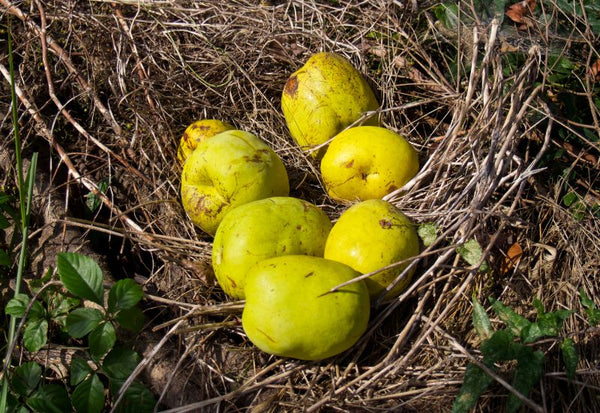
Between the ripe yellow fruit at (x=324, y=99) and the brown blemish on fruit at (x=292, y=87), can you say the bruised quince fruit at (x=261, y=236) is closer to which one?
the ripe yellow fruit at (x=324, y=99)

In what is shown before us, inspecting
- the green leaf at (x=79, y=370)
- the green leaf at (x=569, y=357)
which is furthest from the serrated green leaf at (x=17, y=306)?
the green leaf at (x=569, y=357)

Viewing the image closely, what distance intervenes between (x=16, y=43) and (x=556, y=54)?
122 inches

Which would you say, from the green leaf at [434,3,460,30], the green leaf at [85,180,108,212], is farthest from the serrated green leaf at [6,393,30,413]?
the green leaf at [434,3,460,30]

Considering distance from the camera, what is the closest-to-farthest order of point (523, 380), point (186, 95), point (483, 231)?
1. point (523, 380)
2. point (483, 231)
3. point (186, 95)

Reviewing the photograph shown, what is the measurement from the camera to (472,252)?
220 cm

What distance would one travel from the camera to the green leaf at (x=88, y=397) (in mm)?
1932

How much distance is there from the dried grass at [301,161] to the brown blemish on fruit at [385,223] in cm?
20

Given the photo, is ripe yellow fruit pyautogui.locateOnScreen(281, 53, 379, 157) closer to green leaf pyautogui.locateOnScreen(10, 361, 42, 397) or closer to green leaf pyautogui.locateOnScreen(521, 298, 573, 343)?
green leaf pyautogui.locateOnScreen(521, 298, 573, 343)

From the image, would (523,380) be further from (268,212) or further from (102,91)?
(102,91)

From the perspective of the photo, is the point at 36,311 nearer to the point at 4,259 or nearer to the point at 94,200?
the point at 4,259

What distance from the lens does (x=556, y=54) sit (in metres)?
2.82

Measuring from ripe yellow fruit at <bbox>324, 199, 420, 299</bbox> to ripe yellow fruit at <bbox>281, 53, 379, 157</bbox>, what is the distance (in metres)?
0.66

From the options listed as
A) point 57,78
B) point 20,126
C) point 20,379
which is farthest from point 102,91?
point 20,379

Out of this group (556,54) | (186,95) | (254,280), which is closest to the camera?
(254,280)
